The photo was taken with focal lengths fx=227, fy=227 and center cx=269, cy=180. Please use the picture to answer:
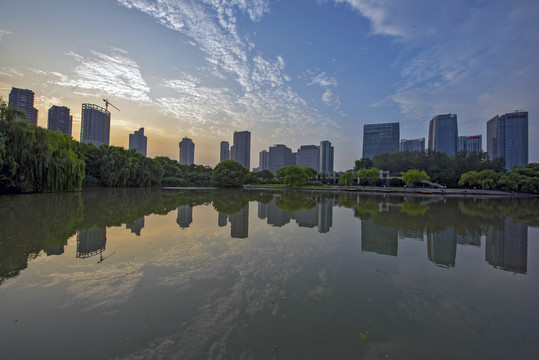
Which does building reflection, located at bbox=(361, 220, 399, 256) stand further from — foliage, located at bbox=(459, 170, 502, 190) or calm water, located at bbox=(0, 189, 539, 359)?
foliage, located at bbox=(459, 170, 502, 190)

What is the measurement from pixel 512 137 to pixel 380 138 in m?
46.7

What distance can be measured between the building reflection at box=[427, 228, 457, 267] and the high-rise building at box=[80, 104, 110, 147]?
277 ft

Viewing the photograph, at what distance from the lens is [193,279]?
167 inches

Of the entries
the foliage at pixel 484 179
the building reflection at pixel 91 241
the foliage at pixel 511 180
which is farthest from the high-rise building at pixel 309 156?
the building reflection at pixel 91 241

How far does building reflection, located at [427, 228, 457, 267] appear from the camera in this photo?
584 centimetres

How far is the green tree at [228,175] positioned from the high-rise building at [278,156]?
9889cm

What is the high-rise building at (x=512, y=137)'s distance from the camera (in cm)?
8512

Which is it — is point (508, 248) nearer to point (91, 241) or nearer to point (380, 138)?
point (91, 241)

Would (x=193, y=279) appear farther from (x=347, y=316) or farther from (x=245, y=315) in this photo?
(x=347, y=316)

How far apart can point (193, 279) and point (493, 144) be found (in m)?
134

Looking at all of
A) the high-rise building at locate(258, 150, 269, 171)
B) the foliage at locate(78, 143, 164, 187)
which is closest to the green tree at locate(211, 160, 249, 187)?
the foliage at locate(78, 143, 164, 187)

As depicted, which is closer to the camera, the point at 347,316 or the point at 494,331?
the point at 494,331

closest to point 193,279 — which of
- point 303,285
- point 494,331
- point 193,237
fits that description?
point 303,285

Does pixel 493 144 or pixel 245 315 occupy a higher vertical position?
pixel 493 144
